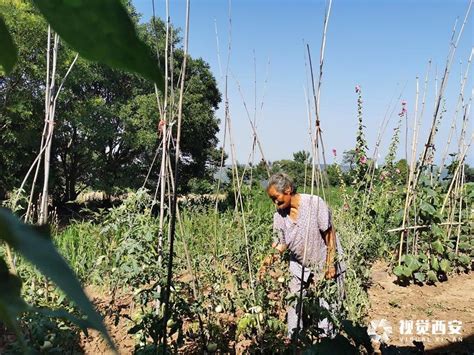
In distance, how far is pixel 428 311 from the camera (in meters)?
3.48

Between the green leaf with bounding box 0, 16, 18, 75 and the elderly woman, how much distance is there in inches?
108

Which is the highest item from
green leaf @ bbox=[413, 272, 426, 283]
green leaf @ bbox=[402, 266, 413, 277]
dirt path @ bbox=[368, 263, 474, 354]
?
green leaf @ bbox=[402, 266, 413, 277]

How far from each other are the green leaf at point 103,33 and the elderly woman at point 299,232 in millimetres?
2780

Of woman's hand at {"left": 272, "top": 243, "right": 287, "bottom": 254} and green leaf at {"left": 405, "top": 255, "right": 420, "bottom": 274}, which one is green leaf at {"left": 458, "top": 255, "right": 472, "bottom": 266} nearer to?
green leaf at {"left": 405, "top": 255, "right": 420, "bottom": 274}

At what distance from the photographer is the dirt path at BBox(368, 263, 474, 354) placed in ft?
9.99

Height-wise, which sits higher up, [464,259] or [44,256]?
[44,256]

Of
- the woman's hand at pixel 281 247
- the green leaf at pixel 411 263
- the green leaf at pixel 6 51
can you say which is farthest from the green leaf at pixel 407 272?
the green leaf at pixel 6 51

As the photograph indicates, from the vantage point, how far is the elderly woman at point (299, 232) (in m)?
2.94

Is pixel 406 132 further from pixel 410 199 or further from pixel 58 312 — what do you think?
pixel 58 312

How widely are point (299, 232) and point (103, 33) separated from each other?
2.92 m

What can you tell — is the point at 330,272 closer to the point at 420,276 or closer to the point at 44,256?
the point at 420,276

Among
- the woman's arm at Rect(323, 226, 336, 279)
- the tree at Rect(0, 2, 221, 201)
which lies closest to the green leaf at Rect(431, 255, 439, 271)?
the woman's arm at Rect(323, 226, 336, 279)

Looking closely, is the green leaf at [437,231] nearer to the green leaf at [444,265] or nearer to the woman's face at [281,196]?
the green leaf at [444,265]

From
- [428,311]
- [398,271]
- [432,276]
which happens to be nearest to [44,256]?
[428,311]
